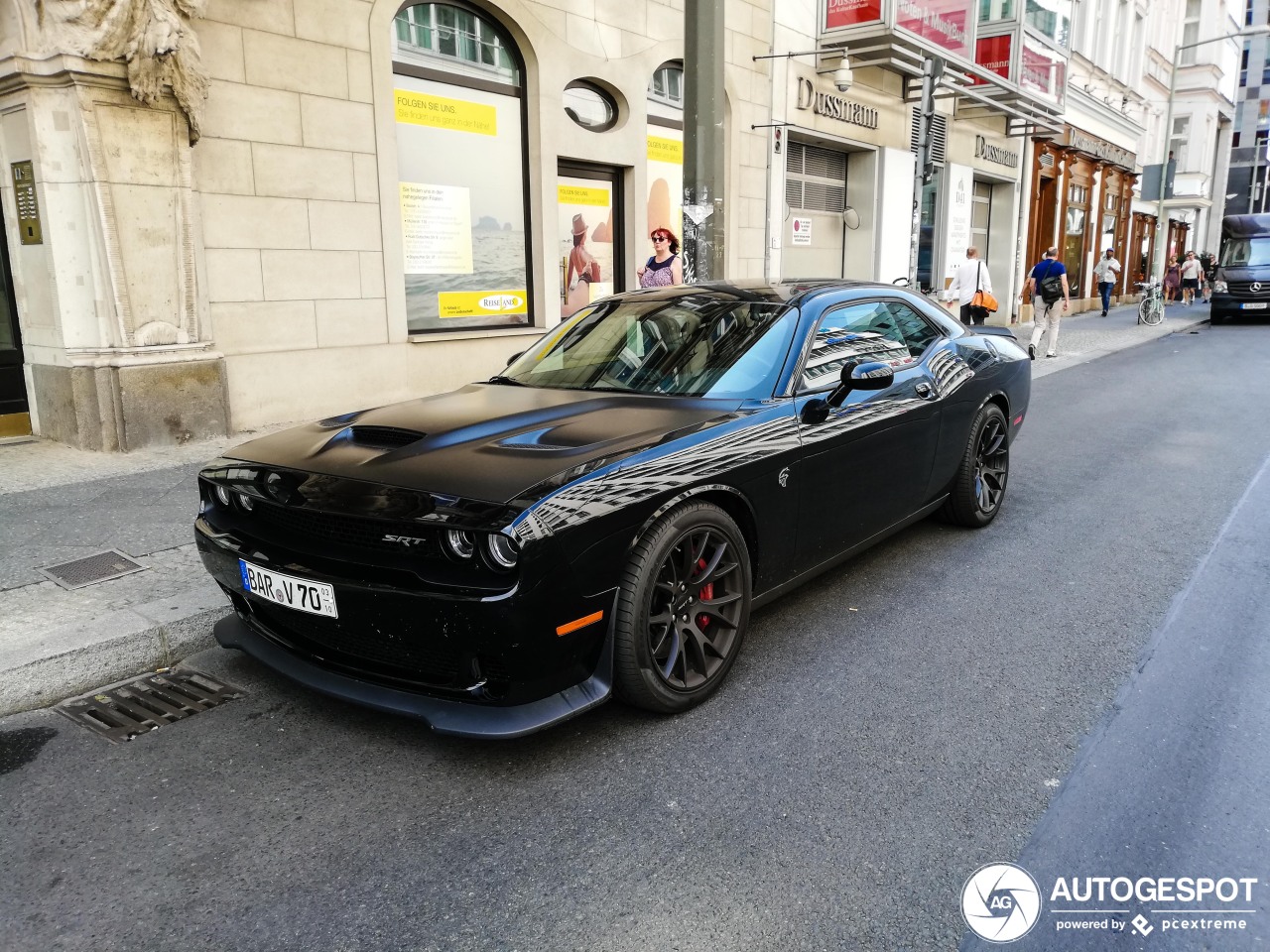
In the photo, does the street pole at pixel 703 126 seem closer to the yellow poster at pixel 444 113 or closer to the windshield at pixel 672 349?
the windshield at pixel 672 349

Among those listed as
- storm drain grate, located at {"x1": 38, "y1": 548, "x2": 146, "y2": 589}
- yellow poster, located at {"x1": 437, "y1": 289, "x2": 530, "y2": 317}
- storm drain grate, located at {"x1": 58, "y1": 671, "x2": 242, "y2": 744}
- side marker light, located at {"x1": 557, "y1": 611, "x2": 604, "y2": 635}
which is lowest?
storm drain grate, located at {"x1": 58, "y1": 671, "x2": 242, "y2": 744}

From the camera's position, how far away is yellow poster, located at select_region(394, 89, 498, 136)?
372 inches

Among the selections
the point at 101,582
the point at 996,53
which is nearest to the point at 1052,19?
the point at 996,53

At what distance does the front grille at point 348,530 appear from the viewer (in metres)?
2.89

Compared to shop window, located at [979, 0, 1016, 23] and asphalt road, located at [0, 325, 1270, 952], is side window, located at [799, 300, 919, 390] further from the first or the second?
shop window, located at [979, 0, 1016, 23]

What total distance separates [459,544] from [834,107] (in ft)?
49.2

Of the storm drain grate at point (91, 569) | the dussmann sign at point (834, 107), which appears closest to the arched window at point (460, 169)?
the storm drain grate at point (91, 569)

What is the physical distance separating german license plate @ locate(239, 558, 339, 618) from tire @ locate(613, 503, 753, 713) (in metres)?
0.94

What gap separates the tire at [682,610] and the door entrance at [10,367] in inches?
265

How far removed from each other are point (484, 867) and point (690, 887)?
558mm

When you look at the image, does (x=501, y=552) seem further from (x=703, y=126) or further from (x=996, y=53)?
(x=996, y=53)

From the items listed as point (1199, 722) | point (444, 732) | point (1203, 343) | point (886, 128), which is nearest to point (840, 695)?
point (1199, 722)

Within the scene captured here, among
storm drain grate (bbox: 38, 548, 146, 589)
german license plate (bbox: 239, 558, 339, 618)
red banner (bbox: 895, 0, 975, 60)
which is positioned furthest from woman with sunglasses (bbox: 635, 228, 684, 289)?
red banner (bbox: 895, 0, 975, 60)

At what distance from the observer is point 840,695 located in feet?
11.7
